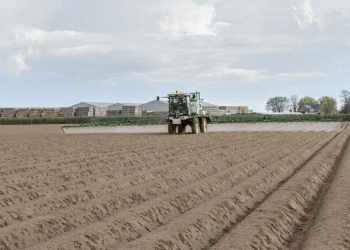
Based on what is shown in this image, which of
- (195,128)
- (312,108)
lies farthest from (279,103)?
(195,128)

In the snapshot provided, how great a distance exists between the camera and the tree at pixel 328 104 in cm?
10712

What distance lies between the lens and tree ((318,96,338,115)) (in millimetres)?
107125

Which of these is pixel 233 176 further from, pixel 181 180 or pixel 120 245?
pixel 120 245

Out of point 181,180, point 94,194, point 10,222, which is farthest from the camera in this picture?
point 181,180

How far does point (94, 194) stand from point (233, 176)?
3.25 m

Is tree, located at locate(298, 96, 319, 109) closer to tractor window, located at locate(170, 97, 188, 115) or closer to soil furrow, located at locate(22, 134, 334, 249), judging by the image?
tractor window, located at locate(170, 97, 188, 115)

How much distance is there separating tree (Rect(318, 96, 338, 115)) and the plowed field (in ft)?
321

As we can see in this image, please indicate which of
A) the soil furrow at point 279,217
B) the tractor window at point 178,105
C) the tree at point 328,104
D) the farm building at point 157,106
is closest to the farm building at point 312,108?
the tree at point 328,104

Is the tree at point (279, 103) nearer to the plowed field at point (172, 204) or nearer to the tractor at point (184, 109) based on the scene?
the tractor at point (184, 109)

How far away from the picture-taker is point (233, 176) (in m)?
10.4

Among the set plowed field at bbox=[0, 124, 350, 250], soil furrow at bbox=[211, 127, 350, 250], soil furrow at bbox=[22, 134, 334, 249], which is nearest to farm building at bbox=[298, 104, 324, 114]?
plowed field at bbox=[0, 124, 350, 250]

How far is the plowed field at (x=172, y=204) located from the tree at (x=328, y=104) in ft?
321

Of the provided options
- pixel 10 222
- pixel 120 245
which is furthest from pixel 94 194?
pixel 120 245

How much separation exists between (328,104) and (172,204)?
107 metres
